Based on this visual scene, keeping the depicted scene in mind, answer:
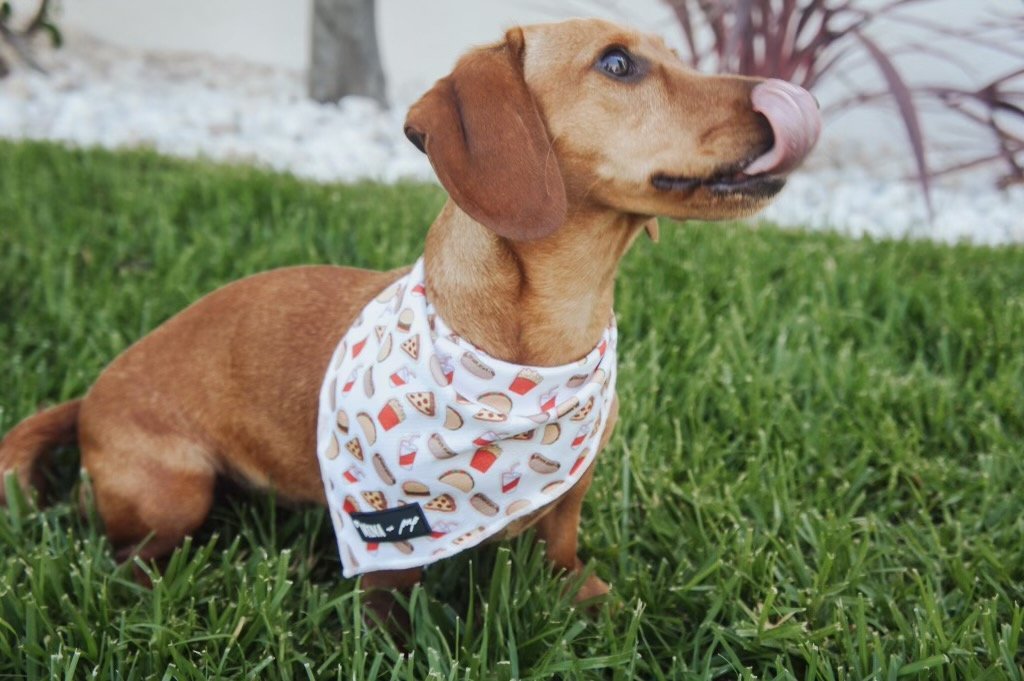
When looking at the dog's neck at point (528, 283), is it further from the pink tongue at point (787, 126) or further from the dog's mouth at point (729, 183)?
the pink tongue at point (787, 126)

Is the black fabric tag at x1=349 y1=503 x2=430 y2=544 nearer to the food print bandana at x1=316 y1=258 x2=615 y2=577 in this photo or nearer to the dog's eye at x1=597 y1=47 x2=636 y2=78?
the food print bandana at x1=316 y1=258 x2=615 y2=577

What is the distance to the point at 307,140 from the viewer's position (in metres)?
6.21

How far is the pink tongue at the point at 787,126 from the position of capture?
171 centimetres

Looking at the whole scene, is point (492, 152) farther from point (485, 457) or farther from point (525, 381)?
point (485, 457)

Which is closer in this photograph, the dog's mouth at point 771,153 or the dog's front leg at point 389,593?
the dog's mouth at point 771,153

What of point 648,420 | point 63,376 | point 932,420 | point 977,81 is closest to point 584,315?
point 648,420

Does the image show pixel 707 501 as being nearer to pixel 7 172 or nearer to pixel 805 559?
pixel 805 559

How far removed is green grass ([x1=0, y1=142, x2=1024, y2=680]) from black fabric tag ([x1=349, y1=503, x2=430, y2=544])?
0.16 m

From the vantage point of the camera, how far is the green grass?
79.8 inches

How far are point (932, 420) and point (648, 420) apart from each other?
0.84 meters

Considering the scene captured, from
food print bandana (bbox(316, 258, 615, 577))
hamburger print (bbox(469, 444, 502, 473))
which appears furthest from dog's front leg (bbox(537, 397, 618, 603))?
hamburger print (bbox(469, 444, 502, 473))

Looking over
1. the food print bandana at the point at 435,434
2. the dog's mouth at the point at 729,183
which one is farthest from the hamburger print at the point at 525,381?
the dog's mouth at the point at 729,183

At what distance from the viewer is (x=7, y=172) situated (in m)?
4.50

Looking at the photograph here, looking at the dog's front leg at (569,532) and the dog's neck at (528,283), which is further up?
the dog's neck at (528,283)
